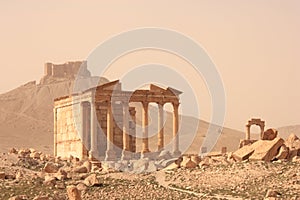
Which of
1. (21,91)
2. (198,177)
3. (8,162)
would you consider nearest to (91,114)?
(8,162)

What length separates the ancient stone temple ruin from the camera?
48.7m

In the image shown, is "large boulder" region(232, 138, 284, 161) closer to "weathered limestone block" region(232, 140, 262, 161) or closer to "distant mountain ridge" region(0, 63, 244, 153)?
"weathered limestone block" region(232, 140, 262, 161)

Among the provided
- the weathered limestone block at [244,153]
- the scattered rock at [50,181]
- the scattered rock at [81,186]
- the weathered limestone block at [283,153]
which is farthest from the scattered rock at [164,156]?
the scattered rock at [81,186]

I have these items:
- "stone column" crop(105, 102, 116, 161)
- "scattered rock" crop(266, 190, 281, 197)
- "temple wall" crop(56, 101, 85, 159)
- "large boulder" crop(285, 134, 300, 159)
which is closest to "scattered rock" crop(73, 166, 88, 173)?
"stone column" crop(105, 102, 116, 161)

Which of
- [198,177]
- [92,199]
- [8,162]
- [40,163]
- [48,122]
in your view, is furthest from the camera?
[48,122]

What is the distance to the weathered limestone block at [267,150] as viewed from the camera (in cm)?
3397

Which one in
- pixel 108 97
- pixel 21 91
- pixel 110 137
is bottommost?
pixel 110 137

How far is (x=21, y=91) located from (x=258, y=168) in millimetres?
108600

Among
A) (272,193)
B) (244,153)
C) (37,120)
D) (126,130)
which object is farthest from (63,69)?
(272,193)

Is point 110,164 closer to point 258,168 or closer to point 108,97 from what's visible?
point 108,97

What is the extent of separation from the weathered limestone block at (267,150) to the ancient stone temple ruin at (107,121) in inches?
558

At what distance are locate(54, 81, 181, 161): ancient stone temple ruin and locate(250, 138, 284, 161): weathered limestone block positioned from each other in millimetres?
14174

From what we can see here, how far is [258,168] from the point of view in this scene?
102ft

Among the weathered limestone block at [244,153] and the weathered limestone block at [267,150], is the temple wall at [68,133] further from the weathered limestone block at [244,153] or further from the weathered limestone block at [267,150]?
the weathered limestone block at [267,150]
